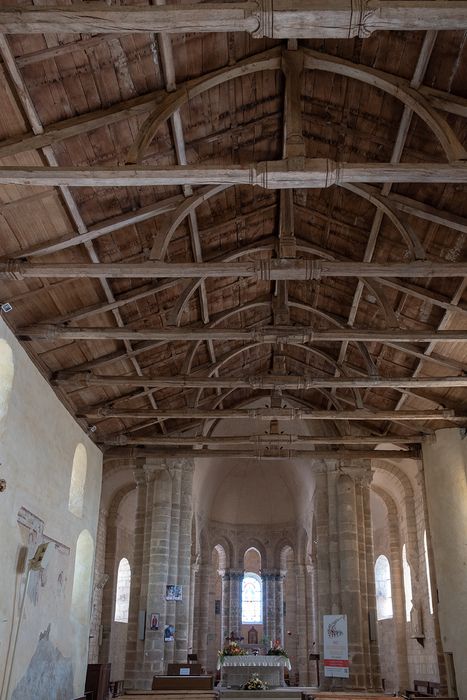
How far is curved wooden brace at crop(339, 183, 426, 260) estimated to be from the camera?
10469 millimetres

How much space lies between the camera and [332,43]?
9992 millimetres

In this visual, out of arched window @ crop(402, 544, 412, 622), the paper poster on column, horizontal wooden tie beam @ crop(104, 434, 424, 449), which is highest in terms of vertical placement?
horizontal wooden tie beam @ crop(104, 434, 424, 449)

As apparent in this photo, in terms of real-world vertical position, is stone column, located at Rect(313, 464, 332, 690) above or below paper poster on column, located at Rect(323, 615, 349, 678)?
above

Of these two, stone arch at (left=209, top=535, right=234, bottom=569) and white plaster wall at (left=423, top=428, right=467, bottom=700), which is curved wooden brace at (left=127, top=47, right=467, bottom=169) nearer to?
white plaster wall at (left=423, top=428, right=467, bottom=700)

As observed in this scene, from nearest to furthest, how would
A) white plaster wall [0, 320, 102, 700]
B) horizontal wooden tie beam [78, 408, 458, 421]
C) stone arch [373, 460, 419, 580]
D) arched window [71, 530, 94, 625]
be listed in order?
white plaster wall [0, 320, 102, 700] → horizontal wooden tie beam [78, 408, 458, 421] → arched window [71, 530, 94, 625] → stone arch [373, 460, 419, 580]

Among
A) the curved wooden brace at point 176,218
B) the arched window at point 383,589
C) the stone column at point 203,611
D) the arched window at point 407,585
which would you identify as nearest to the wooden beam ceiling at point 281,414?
the curved wooden brace at point 176,218

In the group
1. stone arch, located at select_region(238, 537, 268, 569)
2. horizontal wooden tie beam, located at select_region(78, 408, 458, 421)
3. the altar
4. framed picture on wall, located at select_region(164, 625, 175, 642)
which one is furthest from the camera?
stone arch, located at select_region(238, 537, 268, 569)

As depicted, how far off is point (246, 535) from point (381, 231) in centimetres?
2053

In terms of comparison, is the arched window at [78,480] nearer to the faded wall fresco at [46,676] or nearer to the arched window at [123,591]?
the faded wall fresco at [46,676]

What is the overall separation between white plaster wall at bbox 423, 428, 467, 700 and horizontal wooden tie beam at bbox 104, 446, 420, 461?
149 cm

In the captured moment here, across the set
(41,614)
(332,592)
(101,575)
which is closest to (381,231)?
(41,614)

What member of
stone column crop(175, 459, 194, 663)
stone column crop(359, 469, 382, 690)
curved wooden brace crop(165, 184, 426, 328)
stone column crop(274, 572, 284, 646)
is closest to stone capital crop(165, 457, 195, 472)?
stone column crop(175, 459, 194, 663)

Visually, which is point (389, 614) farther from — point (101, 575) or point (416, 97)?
point (416, 97)

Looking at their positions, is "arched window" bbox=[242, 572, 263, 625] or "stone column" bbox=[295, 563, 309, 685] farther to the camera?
"arched window" bbox=[242, 572, 263, 625]
